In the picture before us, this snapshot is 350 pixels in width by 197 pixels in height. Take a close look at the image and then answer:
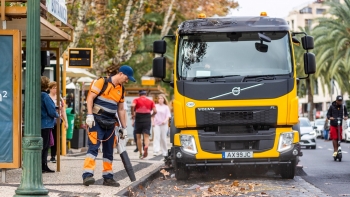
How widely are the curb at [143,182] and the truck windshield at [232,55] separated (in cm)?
189

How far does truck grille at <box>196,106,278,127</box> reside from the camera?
14492 mm

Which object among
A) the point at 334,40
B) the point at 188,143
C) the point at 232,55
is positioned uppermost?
the point at 334,40

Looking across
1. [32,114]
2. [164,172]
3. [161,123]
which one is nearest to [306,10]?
[161,123]

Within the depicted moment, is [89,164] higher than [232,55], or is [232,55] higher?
[232,55]

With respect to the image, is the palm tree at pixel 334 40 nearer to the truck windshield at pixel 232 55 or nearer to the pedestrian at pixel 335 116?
the pedestrian at pixel 335 116

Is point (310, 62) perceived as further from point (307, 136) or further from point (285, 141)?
point (307, 136)

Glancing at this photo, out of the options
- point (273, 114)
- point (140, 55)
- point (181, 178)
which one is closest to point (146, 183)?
point (181, 178)

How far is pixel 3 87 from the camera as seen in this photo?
A: 12.5 meters

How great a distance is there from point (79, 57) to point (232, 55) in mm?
7715

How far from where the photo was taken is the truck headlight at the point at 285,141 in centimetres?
1453

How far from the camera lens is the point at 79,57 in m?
21.7

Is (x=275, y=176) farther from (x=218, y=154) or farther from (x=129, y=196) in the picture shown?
(x=129, y=196)

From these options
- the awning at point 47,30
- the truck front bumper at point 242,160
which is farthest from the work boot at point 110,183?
the awning at point 47,30

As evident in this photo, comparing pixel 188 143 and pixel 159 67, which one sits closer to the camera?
pixel 188 143
